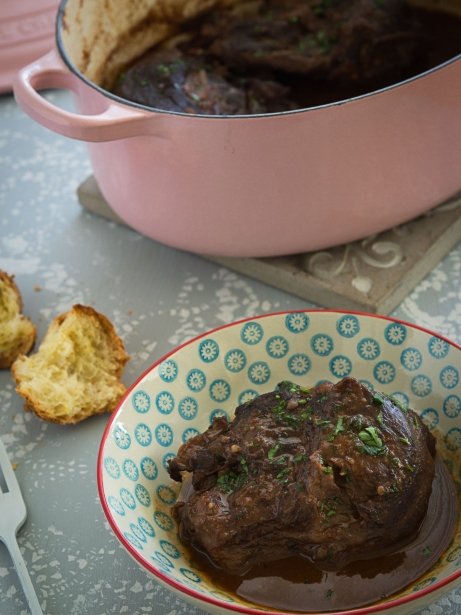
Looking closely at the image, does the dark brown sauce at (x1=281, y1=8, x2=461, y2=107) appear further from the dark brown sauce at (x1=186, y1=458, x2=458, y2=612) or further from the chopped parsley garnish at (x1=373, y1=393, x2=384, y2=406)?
the dark brown sauce at (x1=186, y1=458, x2=458, y2=612)

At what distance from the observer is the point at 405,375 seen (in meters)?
1.71

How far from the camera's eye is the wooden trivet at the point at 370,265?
2037 millimetres

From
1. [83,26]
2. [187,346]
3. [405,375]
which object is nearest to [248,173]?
[187,346]

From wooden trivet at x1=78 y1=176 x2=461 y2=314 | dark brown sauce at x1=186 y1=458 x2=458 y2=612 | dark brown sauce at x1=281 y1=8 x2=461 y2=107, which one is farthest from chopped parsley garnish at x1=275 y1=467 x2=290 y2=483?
dark brown sauce at x1=281 y1=8 x2=461 y2=107

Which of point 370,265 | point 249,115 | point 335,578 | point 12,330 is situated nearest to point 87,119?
point 249,115

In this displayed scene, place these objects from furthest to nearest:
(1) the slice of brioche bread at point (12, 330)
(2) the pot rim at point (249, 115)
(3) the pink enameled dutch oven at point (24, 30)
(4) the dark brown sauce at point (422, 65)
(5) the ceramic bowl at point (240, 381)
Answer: (3) the pink enameled dutch oven at point (24, 30)
(4) the dark brown sauce at point (422, 65)
(1) the slice of brioche bread at point (12, 330)
(2) the pot rim at point (249, 115)
(5) the ceramic bowl at point (240, 381)

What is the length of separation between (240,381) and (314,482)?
0.45m

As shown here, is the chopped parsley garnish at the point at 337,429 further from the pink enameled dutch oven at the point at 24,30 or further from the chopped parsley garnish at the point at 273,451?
the pink enameled dutch oven at the point at 24,30

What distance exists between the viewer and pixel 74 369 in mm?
1968

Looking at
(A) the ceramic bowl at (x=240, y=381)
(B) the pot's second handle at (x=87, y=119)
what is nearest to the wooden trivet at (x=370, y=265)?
(A) the ceramic bowl at (x=240, y=381)

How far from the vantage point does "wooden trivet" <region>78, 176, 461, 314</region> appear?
80.2 inches

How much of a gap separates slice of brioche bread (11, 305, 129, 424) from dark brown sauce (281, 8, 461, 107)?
851 millimetres

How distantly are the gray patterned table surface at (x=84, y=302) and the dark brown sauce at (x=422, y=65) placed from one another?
521 millimetres

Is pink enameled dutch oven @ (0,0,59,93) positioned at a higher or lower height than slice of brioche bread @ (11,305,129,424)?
higher
